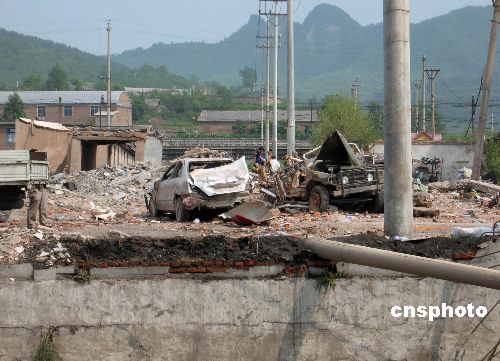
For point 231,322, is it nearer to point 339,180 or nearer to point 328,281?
point 328,281

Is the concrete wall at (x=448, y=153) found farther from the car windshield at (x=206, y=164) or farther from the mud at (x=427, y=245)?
the mud at (x=427, y=245)

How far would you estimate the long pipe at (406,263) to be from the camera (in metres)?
6.62

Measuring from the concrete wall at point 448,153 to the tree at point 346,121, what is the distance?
71.1 feet

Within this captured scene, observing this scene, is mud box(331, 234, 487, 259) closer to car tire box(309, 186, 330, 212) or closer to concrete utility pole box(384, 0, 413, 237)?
concrete utility pole box(384, 0, 413, 237)

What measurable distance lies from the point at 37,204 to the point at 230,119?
115 metres

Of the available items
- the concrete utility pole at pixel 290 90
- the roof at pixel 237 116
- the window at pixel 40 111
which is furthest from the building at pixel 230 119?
the concrete utility pole at pixel 290 90

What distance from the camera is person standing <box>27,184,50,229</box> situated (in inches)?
570

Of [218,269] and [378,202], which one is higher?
[378,202]

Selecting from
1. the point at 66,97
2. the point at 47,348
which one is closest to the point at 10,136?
the point at 66,97

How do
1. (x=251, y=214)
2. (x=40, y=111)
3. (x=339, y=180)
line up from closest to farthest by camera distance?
(x=251, y=214) → (x=339, y=180) → (x=40, y=111)

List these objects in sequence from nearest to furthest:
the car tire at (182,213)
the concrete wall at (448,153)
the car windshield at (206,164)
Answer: the car tire at (182,213)
the car windshield at (206,164)
the concrete wall at (448,153)

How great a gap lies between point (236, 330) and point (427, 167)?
39.2 meters

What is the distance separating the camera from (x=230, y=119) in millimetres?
129500

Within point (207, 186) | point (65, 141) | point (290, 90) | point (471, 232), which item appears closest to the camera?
point (471, 232)
